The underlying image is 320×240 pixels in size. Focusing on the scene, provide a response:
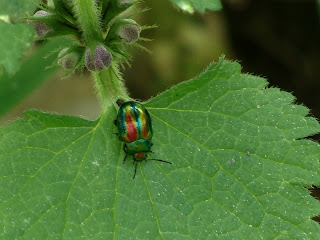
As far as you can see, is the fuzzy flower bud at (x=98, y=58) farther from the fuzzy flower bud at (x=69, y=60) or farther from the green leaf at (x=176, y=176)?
the green leaf at (x=176, y=176)

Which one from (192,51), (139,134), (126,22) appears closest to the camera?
(126,22)

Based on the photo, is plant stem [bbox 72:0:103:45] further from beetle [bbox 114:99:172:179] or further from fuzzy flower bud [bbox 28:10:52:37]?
beetle [bbox 114:99:172:179]

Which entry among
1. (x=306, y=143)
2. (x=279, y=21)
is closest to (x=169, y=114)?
(x=306, y=143)

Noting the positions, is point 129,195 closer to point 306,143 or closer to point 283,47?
point 306,143

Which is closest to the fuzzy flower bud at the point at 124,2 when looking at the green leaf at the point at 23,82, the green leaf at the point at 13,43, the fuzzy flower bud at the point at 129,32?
the fuzzy flower bud at the point at 129,32

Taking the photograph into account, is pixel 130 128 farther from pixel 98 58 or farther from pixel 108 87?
pixel 98 58

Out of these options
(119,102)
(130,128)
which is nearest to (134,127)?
(130,128)
